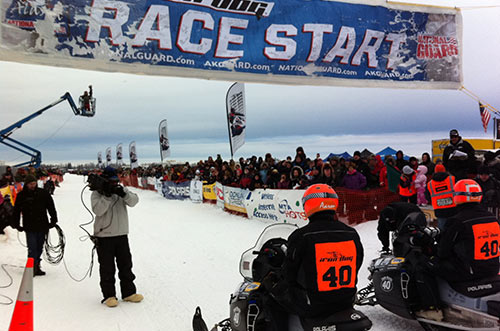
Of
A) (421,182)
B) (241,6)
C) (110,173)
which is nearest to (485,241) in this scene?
(241,6)

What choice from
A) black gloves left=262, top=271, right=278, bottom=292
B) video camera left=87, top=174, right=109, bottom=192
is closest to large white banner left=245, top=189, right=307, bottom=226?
video camera left=87, top=174, right=109, bottom=192

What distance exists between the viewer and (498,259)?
12.5ft

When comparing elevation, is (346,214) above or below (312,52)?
below

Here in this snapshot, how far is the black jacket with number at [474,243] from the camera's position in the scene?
376 centimetres

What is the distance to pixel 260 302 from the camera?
3.52m

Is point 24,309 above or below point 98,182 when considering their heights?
below

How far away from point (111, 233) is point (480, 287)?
15.5 ft

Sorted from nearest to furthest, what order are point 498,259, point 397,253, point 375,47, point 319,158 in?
point 498,259
point 397,253
point 375,47
point 319,158

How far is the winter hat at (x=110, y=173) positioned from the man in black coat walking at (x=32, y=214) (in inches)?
73.1

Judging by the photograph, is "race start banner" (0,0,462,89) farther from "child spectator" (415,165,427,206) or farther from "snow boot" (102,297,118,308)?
"child spectator" (415,165,427,206)

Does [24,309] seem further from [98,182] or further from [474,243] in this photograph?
[474,243]

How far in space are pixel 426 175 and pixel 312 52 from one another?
692cm

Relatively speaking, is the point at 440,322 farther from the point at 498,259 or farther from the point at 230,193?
the point at 230,193


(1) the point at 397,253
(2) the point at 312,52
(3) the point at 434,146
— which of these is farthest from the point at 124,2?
(3) the point at 434,146
